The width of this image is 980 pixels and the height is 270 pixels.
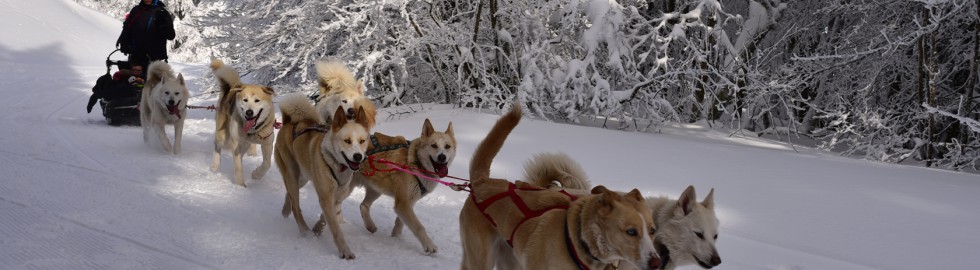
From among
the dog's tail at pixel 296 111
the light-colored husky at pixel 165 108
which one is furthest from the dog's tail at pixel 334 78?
the dog's tail at pixel 296 111

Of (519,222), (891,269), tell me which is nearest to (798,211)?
(891,269)

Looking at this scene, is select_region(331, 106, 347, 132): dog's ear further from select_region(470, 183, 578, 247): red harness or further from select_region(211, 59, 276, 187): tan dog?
select_region(211, 59, 276, 187): tan dog

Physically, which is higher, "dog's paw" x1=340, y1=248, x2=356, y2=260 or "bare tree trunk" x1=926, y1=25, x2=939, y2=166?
"bare tree trunk" x1=926, y1=25, x2=939, y2=166

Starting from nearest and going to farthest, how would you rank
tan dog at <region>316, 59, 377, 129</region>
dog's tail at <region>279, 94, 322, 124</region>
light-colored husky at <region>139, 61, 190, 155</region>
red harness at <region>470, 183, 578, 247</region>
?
red harness at <region>470, 183, 578, 247</region>
dog's tail at <region>279, 94, 322, 124</region>
tan dog at <region>316, 59, 377, 129</region>
light-colored husky at <region>139, 61, 190, 155</region>

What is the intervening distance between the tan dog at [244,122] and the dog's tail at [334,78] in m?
1.05

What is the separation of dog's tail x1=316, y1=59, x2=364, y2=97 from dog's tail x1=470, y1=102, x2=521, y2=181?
4533mm

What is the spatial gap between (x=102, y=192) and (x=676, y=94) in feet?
28.0

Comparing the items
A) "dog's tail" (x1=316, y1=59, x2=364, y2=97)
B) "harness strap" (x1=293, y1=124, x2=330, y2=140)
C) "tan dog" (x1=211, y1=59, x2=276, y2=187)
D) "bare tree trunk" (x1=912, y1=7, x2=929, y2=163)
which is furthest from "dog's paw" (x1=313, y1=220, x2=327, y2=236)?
"bare tree trunk" (x1=912, y1=7, x2=929, y2=163)

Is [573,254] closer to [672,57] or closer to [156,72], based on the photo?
[156,72]

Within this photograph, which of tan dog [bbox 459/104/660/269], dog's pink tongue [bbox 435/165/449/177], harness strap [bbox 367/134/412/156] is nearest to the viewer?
tan dog [bbox 459/104/660/269]

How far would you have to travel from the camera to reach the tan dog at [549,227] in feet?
8.86

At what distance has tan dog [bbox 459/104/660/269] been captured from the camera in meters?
2.70

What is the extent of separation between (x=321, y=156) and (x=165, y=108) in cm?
408

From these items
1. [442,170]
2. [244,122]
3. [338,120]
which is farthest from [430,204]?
[244,122]
